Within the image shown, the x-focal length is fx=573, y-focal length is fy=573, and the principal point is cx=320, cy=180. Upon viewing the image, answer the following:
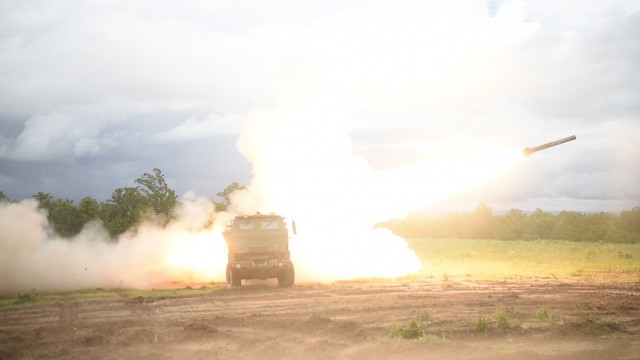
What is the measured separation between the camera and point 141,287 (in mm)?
26078

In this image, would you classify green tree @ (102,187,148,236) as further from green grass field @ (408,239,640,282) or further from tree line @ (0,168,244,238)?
green grass field @ (408,239,640,282)

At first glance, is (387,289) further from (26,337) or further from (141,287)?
(26,337)

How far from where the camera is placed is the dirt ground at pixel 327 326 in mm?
11680

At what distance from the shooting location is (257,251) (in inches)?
917

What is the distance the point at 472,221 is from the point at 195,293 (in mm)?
86225

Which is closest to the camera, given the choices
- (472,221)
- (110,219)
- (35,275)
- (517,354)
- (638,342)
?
(517,354)

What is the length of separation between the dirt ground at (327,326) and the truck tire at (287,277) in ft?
6.35

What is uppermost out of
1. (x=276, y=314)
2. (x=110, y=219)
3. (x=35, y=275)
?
(x=110, y=219)

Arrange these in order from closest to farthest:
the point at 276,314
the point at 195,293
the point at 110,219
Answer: the point at 276,314
the point at 195,293
the point at 110,219

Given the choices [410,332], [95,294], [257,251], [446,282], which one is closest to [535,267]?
[446,282]

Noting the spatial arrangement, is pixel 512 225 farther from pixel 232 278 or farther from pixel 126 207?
pixel 232 278

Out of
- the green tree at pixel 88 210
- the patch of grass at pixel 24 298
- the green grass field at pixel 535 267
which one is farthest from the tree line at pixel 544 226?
the patch of grass at pixel 24 298

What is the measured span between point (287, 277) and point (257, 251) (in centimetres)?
169

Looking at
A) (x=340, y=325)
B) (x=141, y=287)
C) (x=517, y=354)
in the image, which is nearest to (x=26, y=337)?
(x=340, y=325)
